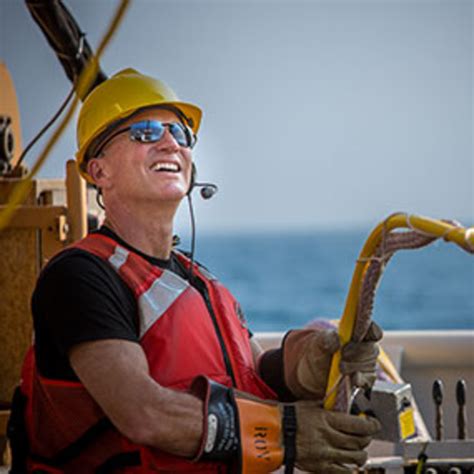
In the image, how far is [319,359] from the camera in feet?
8.38

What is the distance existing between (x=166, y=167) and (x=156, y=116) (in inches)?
5.3

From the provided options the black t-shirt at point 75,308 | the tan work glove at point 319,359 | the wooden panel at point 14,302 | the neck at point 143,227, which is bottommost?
the wooden panel at point 14,302

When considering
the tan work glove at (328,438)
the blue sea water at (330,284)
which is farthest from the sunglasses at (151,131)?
the blue sea water at (330,284)

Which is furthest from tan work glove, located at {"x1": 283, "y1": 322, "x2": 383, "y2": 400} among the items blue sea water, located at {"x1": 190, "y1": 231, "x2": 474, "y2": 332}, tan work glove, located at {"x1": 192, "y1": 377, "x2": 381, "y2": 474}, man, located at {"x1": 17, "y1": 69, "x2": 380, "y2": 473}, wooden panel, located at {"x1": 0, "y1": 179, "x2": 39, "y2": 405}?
blue sea water, located at {"x1": 190, "y1": 231, "x2": 474, "y2": 332}

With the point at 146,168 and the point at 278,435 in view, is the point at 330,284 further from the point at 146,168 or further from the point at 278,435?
the point at 278,435

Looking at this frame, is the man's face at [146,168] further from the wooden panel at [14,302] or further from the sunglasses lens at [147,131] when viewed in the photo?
the wooden panel at [14,302]

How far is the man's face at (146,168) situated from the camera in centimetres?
256

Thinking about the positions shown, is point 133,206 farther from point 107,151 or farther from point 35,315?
point 35,315

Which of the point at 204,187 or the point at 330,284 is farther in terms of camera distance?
the point at 330,284

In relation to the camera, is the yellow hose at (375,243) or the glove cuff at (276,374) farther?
the glove cuff at (276,374)

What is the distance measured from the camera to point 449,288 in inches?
1909

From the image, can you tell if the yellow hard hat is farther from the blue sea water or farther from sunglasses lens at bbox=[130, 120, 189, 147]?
the blue sea water

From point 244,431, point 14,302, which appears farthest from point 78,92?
point 14,302

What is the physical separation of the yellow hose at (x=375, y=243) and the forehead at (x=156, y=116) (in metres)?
0.62
